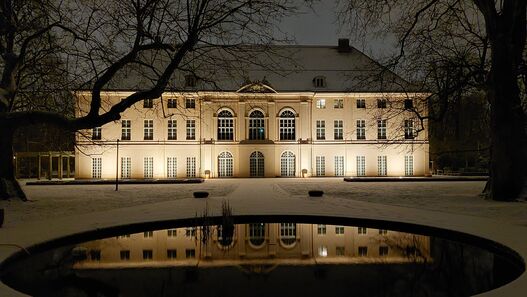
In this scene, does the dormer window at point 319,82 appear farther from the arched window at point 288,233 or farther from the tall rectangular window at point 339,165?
the arched window at point 288,233

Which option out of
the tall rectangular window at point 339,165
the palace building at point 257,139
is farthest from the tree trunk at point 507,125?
the tall rectangular window at point 339,165

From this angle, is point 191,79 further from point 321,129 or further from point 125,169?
point 321,129

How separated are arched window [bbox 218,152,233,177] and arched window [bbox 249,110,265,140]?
9.13 ft

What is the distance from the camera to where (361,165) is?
40.0 meters

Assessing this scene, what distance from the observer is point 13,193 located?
58.6 feet

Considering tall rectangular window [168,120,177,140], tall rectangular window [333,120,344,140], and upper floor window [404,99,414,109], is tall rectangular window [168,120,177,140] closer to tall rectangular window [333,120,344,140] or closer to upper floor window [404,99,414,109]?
tall rectangular window [333,120,344,140]

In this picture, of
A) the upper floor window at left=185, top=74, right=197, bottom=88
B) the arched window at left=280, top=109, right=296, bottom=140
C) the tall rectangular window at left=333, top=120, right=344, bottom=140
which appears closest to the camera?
the upper floor window at left=185, top=74, right=197, bottom=88

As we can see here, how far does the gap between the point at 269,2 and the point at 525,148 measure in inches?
490

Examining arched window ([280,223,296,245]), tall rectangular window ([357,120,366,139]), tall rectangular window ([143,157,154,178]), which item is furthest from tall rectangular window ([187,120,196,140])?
arched window ([280,223,296,245])

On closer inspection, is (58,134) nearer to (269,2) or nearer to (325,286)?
(269,2)

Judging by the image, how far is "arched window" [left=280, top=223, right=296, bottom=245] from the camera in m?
9.51

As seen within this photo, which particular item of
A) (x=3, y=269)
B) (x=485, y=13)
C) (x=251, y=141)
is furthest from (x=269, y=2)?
(x=251, y=141)

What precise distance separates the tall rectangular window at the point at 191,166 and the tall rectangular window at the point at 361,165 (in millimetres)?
15253

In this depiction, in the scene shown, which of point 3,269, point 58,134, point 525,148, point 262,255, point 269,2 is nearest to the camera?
point 3,269
